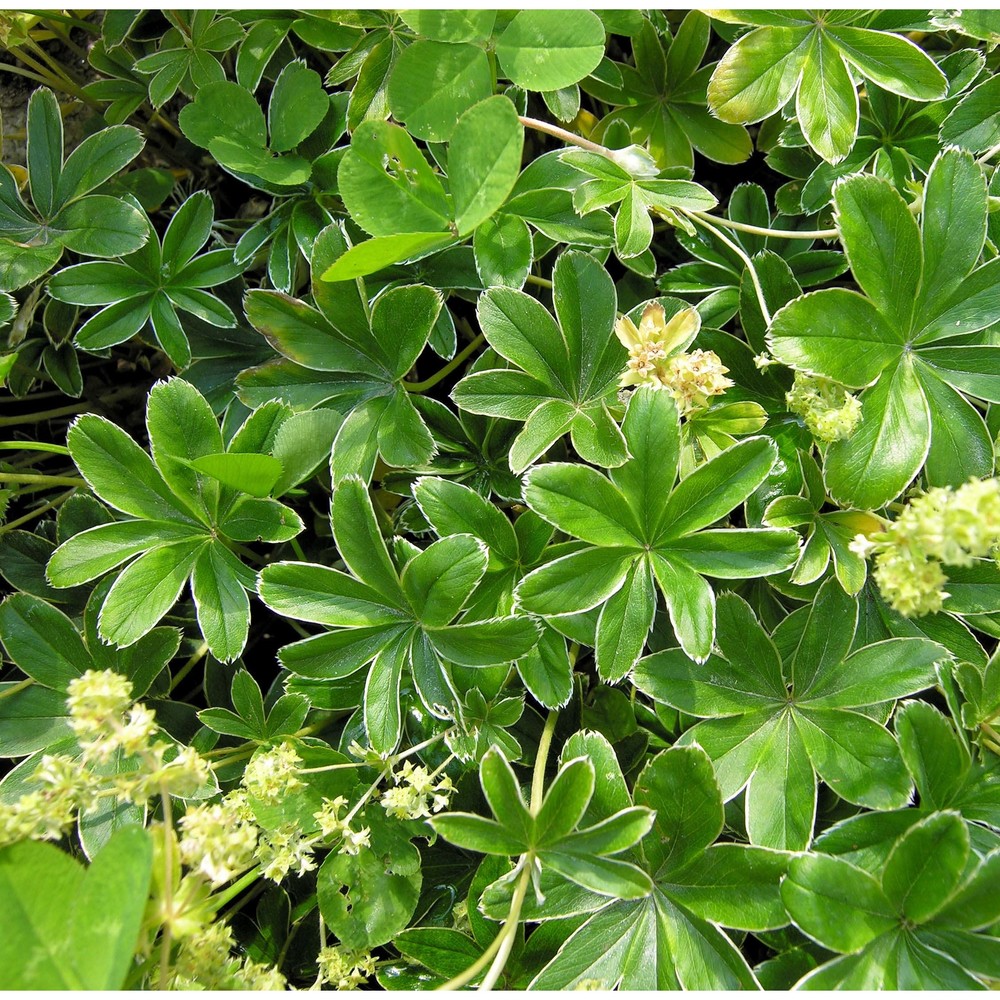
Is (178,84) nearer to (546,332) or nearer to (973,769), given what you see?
(546,332)

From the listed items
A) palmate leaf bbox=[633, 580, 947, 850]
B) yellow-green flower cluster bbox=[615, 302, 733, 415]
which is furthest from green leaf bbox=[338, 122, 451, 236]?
palmate leaf bbox=[633, 580, 947, 850]

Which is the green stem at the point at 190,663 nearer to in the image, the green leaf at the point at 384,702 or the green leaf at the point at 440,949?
the green leaf at the point at 384,702

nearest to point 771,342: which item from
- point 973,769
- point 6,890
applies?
point 973,769

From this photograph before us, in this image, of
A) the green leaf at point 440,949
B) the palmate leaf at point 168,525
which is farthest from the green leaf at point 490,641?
the green leaf at point 440,949

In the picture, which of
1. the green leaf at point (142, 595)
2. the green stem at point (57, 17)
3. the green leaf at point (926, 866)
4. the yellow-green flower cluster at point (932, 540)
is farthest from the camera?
the green stem at point (57, 17)

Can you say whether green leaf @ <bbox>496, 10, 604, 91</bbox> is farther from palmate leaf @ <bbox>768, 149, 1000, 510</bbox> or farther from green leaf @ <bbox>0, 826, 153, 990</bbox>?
green leaf @ <bbox>0, 826, 153, 990</bbox>

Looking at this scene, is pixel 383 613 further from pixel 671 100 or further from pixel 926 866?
pixel 671 100

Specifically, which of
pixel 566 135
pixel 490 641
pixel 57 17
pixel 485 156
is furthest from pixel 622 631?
pixel 57 17
